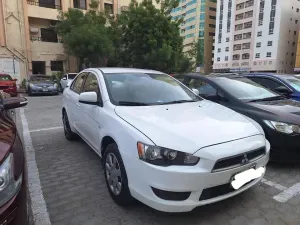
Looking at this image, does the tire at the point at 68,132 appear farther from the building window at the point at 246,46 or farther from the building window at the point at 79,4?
the building window at the point at 246,46

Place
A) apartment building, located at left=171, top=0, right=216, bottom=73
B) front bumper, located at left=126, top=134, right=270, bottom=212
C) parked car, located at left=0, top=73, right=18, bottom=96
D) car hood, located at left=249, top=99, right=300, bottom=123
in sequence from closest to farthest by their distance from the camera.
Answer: front bumper, located at left=126, top=134, right=270, bottom=212
car hood, located at left=249, top=99, right=300, bottom=123
parked car, located at left=0, top=73, right=18, bottom=96
apartment building, located at left=171, top=0, right=216, bottom=73

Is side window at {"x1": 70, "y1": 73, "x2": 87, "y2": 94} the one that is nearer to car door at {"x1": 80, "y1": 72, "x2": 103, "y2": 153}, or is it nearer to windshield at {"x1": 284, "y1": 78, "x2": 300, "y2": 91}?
car door at {"x1": 80, "y1": 72, "x2": 103, "y2": 153}

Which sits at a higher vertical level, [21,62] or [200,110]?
[21,62]

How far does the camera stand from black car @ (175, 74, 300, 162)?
3.53 metres

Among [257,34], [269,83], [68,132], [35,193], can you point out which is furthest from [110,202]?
[257,34]

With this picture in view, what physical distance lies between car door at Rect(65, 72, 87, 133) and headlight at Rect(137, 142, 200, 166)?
84.2 inches

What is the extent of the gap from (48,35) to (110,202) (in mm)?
24267

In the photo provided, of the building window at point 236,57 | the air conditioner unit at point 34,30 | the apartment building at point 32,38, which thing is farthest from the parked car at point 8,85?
the building window at point 236,57

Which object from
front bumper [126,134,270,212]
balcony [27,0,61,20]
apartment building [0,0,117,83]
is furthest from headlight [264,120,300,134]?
balcony [27,0,61,20]

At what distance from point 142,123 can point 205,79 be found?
2.89m

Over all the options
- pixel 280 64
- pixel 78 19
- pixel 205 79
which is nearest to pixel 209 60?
pixel 280 64

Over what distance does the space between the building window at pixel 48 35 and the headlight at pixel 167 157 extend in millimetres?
24534

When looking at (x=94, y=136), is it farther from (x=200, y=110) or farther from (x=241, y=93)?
(x=241, y=93)

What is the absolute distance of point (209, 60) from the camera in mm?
82875
